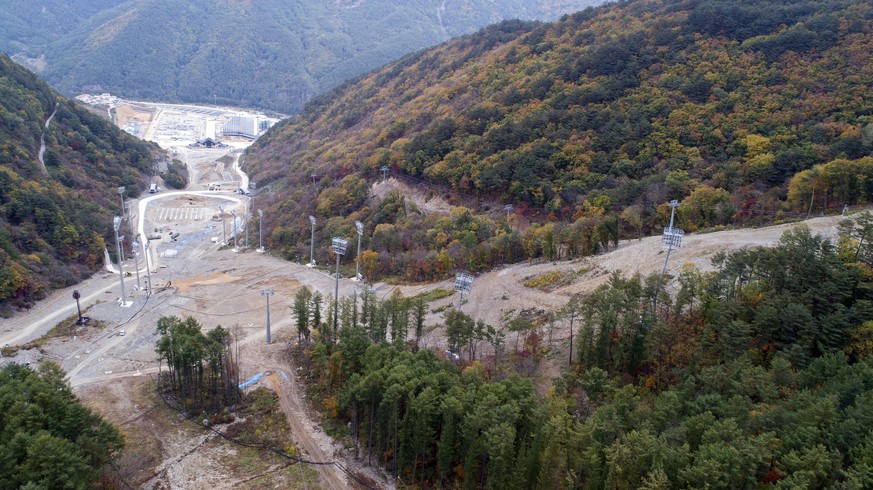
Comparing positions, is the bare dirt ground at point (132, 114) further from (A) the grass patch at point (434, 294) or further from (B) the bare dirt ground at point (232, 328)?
(A) the grass patch at point (434, 294)

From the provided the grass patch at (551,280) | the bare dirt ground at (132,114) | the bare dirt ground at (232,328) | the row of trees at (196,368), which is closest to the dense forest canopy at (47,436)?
the bare dirt ground at (232,328)

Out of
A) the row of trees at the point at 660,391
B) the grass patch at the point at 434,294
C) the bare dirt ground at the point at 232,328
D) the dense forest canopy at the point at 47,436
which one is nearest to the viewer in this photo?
the row of trees at the point at 660,391

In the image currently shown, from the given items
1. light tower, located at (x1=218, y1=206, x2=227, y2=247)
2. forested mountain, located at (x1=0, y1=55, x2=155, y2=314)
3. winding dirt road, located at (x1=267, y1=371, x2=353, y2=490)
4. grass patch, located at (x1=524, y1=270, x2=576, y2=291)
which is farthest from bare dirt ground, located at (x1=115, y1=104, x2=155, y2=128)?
grass patch, located at (x1=524, y1=270, x2=576, y2=291)

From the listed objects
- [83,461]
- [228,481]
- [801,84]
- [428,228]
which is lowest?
[228,481]

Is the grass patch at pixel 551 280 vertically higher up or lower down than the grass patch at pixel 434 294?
higher up

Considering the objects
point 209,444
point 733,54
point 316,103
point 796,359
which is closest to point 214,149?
point 316,103

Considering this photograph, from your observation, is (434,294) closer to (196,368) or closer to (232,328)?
(232,328)

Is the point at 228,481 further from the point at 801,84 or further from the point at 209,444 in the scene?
the point at 801,84
